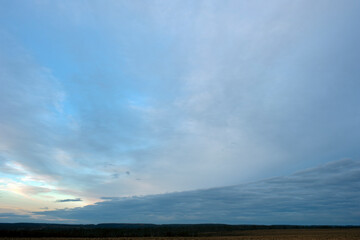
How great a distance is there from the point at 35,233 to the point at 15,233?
8614 mm

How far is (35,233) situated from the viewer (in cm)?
12162

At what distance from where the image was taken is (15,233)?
379 feet
